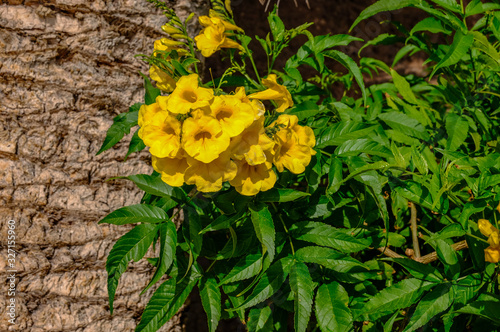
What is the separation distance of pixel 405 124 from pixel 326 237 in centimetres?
70

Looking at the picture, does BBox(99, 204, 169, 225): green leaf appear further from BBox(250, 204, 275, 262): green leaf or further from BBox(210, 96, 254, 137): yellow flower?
BBox(210, 96, 254, 137): yellow flower

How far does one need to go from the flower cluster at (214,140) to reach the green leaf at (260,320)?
1.74ft

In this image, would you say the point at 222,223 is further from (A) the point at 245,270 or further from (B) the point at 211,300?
(B) the point at 211,300

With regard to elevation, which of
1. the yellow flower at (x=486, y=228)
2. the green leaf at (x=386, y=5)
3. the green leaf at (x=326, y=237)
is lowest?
the green leaf at (x=326, y=237)

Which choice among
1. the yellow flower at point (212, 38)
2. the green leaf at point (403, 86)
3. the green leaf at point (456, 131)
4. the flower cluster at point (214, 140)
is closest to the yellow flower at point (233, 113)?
the flower cluster at point (214, 140)

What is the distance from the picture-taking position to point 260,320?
1371mm

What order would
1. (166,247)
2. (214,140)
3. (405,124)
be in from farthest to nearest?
(405,124), (166,247), (214,140)

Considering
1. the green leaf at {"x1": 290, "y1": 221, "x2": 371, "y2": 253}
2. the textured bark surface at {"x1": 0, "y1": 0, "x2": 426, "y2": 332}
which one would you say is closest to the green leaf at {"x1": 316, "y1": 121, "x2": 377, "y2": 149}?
the green leaf at {"x1": 290, "y1": 221, "x2": 371, "y2": 253}

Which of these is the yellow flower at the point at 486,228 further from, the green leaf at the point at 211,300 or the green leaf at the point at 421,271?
the green leaf at the point at 211,300

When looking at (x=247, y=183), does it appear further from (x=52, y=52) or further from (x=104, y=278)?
(x=52, y=52)

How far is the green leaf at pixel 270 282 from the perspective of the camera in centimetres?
120

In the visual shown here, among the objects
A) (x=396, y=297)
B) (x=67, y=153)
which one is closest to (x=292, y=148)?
(x=396, y=297)

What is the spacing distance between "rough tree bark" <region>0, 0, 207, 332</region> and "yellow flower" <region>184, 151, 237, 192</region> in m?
0.86

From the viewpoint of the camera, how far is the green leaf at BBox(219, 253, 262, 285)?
124cm
